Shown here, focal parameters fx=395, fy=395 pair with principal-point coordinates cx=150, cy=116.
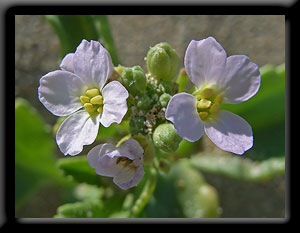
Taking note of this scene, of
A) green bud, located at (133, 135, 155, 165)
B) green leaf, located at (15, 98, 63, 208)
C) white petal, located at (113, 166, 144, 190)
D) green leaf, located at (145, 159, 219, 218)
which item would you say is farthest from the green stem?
green leaf, located at (15, 98, 63, 208)

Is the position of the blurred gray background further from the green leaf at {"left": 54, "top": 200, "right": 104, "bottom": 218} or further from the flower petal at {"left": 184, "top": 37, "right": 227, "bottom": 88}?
the flower petal at {"left": 184, "top": 37, "right": 227, "bottom": 88}

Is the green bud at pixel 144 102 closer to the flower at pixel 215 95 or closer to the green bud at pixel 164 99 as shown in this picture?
the green bud at pixel 164 99

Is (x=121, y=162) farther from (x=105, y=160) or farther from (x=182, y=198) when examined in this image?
(x=182, y=198)

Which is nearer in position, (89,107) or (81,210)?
(89,107)

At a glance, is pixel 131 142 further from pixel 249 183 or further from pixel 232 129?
pixel 249 183

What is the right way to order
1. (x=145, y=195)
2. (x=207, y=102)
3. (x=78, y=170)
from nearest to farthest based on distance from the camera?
(x=207, y=102), (x=145, y=195), (x=78, y=170)

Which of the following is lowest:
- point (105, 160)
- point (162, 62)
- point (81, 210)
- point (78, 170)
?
point (81, 210)

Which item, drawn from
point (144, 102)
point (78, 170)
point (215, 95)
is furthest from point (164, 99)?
point (78, 170)
